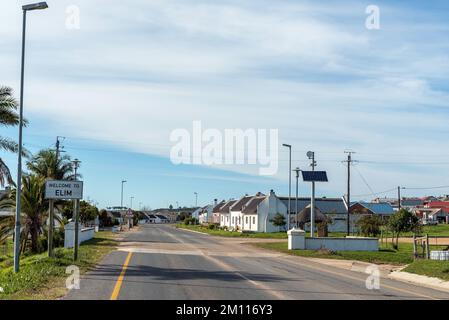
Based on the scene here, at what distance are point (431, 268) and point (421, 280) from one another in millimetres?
1874

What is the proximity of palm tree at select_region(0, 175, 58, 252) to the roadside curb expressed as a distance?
1980 cm

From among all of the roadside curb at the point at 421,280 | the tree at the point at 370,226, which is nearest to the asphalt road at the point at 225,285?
the roadside curb at the point at 421,280

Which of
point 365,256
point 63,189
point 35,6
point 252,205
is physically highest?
point 35,6

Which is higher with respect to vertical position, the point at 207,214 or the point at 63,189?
the point at 63,189

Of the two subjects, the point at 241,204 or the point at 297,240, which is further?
the point at 241,204

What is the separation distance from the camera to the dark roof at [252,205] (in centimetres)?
8950

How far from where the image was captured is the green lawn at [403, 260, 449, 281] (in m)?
→ 22.4

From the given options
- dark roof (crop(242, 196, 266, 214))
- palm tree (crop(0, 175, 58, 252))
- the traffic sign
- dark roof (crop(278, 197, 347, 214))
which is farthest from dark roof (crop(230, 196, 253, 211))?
the traffic sign

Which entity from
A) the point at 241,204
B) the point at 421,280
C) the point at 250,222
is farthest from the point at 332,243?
the point at 241,204

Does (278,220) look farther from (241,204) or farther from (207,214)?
(207,214)

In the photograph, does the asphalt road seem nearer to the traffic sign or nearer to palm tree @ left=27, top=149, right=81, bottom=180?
the traffic sign

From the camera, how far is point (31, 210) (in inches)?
1329

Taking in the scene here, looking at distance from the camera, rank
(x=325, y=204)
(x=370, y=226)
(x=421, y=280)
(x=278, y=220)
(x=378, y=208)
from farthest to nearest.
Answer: (x=378, y=208)
(x=325, y=204)
(x=278, y=220)
(x=370, y=226)
(x=421, y=280)
